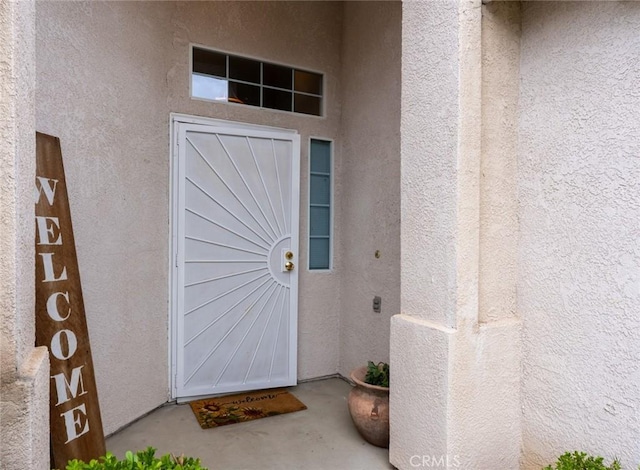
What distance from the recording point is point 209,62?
381 cm

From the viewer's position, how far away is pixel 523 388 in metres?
2.60

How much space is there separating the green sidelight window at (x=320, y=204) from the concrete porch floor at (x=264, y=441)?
1496 mm

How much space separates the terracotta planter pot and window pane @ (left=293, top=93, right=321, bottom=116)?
268cm

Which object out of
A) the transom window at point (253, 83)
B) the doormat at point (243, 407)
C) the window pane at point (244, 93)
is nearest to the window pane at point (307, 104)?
the transom window at point (253, 83)

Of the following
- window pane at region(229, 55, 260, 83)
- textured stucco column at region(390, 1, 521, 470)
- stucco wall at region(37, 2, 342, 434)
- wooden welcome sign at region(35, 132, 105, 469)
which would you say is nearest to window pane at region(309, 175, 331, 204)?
stucco wall at region(37, 2, 342, 434)

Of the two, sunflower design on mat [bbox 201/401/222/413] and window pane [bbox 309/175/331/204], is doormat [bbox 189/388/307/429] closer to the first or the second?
sunflower design on mat [bbox 201/401/222/413]

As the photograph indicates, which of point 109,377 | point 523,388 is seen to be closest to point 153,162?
point 109,377

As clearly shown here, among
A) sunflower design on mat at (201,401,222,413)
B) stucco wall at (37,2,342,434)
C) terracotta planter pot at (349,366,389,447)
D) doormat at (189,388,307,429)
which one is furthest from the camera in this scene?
sunflower design on mat at (201,401,222,413)

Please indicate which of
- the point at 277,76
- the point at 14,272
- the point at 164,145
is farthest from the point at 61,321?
the point at 277,76

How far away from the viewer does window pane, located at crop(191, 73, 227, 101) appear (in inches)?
147

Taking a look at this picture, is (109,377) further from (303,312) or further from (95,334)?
(303,312)

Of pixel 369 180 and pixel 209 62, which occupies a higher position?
pixel 209 62

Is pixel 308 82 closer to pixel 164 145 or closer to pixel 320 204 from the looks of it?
pixel 320 204

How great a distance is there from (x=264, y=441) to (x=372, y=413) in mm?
829
